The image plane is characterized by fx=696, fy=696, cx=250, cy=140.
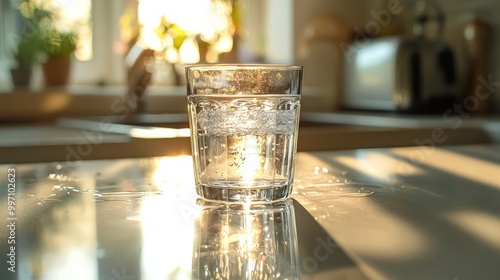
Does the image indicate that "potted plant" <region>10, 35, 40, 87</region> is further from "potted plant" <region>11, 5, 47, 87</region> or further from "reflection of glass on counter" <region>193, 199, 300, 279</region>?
"reflection of glass on counter" <region>193, 199, 300, 279</region>

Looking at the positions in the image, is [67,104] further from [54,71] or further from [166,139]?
[166,139]

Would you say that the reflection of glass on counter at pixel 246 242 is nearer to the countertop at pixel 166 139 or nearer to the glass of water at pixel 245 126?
the glass of water at pixel 245 126

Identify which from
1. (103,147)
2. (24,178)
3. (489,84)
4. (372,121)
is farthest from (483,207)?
(489,84)

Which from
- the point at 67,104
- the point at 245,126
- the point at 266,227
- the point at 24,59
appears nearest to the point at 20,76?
the point at 24,59

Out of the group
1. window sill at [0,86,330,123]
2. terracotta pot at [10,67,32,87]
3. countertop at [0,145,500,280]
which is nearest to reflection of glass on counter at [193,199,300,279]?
countertop at [0,145,500,280]

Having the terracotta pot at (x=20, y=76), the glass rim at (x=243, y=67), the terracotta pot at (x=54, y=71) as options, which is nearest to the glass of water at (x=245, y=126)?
the glass rim at (x=243, y=67)
